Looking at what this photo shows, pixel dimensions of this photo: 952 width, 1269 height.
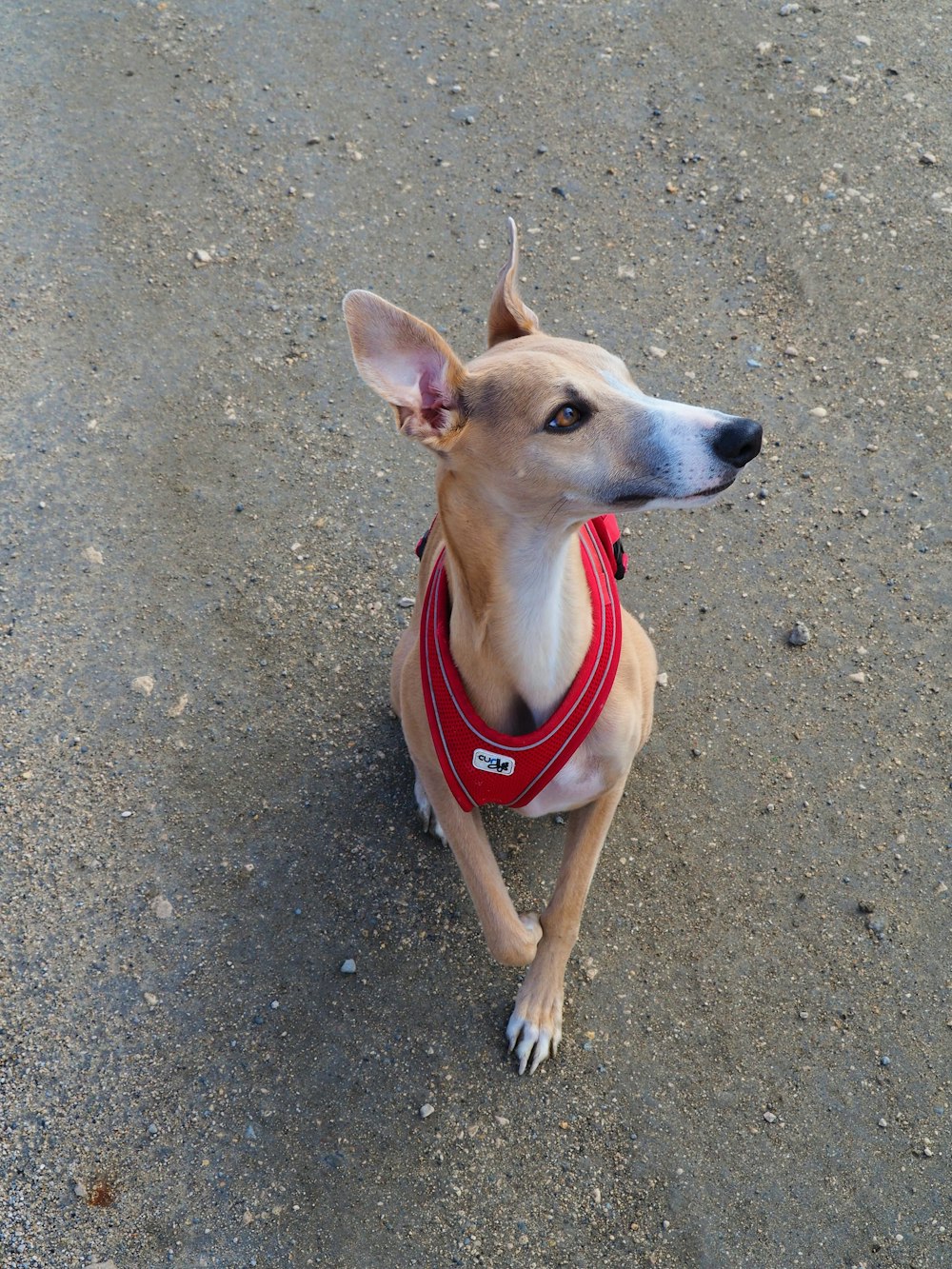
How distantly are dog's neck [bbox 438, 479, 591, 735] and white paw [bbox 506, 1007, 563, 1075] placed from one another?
3.62 ft

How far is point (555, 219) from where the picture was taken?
20.5 feet

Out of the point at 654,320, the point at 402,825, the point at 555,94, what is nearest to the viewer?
the point at 402,825

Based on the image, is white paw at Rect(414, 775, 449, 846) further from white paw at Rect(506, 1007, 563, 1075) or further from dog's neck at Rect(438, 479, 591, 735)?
dog's neck at Rect(438, 479, 591, 735)

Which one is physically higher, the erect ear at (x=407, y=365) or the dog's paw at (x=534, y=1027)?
the erect ear at (x=407, y=365)

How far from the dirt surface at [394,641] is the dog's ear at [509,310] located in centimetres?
182

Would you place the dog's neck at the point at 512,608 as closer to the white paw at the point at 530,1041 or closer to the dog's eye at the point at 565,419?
the dog's eye at the point at 565,419

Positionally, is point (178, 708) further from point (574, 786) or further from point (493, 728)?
point (574, 786)

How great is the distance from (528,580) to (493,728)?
579 millimetres

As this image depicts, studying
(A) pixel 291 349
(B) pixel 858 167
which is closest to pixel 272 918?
(A) pixel 291 349

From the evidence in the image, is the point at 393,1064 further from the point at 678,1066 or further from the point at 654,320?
the point at 654,320

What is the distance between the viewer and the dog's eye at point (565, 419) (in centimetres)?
295

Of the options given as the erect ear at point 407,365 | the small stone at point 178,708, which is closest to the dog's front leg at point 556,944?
the erect ear at point 407,365

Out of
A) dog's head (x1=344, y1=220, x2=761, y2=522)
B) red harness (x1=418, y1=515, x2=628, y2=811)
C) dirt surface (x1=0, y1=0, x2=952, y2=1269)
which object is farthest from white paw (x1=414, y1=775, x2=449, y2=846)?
dog's head (x1=344, y1=220, x2=761, y2=522)

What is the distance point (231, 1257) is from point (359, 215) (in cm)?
556
